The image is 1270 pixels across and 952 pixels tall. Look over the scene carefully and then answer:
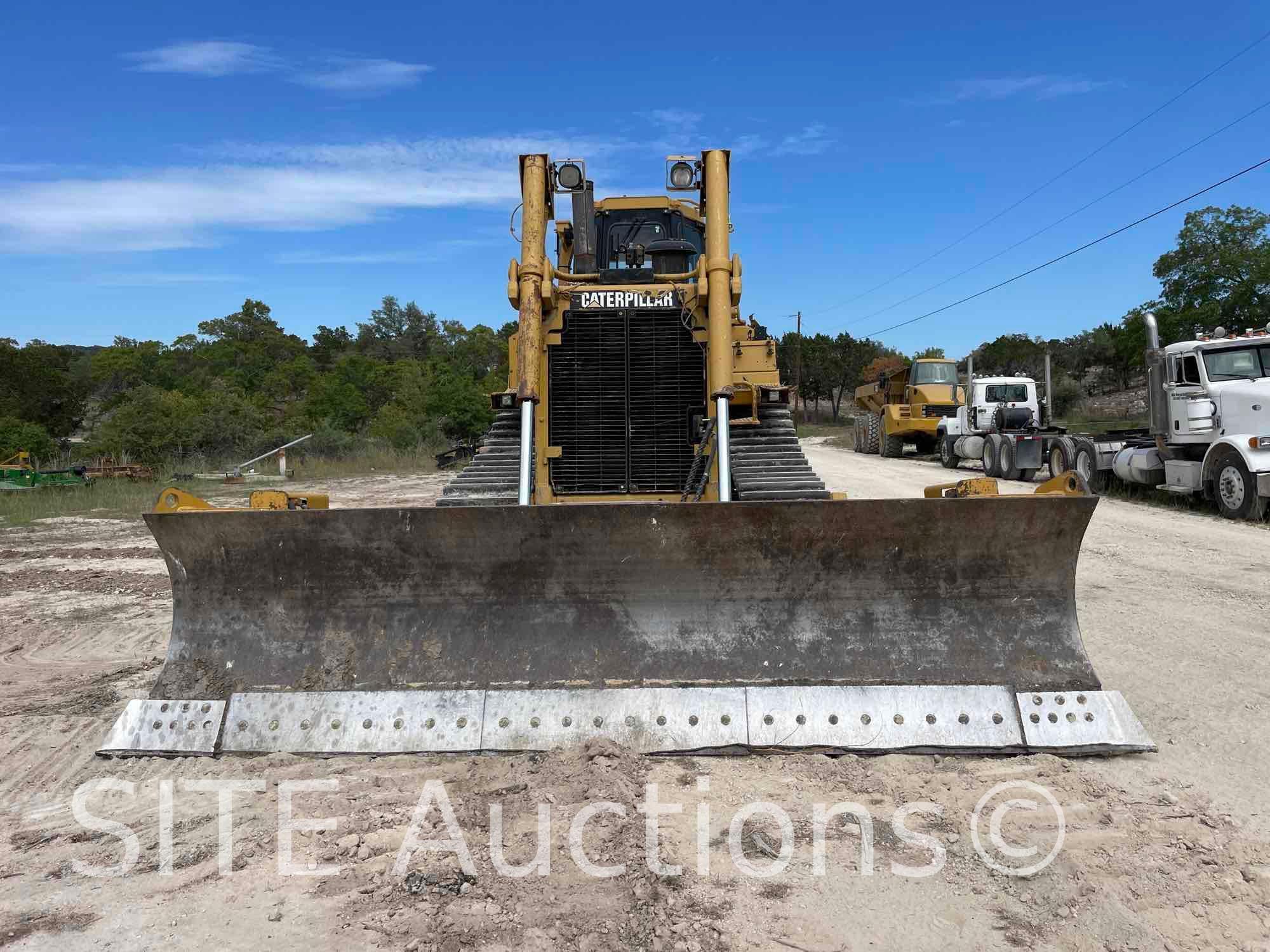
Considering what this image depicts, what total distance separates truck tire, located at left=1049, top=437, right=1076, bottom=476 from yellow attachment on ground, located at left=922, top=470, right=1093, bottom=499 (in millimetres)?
12978

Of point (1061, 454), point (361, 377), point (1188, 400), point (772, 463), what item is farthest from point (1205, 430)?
point (361, 377)

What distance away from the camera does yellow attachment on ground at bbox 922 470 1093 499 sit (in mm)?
3924

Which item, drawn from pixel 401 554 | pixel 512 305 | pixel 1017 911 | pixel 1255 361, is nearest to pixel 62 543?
pixel 512 305

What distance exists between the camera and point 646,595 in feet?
12.6

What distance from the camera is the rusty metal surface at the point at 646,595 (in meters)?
3.77

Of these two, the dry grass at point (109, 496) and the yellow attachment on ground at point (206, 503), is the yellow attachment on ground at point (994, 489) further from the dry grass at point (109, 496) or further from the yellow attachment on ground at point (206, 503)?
the dry grass at point (109, 496)

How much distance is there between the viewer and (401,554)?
3.89 meters

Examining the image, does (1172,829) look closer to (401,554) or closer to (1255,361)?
(401,554)

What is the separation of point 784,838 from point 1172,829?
1.27 m

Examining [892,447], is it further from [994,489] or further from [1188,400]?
[994,489]

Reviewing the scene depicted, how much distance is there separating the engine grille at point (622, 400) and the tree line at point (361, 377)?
7.02 m

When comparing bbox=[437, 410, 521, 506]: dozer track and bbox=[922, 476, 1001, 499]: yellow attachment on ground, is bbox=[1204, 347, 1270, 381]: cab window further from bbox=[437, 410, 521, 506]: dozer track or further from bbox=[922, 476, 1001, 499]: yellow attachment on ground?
bbox=[437, 410, 521, 506]: dozer track

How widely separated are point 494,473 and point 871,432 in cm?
2651

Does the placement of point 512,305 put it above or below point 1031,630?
above
